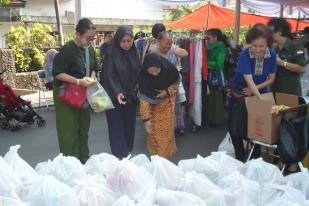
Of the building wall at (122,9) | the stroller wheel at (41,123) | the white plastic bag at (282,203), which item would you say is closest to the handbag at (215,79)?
the stroller wheel at (41,123)

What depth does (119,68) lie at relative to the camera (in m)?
4.21

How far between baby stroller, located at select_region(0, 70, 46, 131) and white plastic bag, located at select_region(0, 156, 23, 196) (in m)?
4.39

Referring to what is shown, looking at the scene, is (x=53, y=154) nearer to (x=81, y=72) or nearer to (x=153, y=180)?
(x=81, y=72)

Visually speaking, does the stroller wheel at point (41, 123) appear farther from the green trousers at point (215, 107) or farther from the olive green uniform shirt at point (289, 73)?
the olive green uniform shirt at point (289, 73)

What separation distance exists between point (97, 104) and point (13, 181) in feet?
5.78

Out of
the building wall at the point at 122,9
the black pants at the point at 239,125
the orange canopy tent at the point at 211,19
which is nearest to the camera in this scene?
the black pants at the point at 239,125

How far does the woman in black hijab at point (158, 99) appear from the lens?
4352 mm

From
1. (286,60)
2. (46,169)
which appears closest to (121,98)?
(46,169)

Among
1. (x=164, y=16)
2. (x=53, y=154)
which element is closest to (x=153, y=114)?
(x=53, y=154)

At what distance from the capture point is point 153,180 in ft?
7.89

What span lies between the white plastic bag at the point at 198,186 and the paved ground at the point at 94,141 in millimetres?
2652

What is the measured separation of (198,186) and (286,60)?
2.58 metres

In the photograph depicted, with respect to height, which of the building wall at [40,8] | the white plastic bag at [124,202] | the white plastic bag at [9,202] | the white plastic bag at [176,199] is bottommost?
the white plastic bag at [176,199]

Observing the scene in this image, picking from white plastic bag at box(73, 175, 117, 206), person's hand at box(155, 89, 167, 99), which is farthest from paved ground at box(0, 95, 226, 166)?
white plastic bag at box(73, 175, 117, 206)
